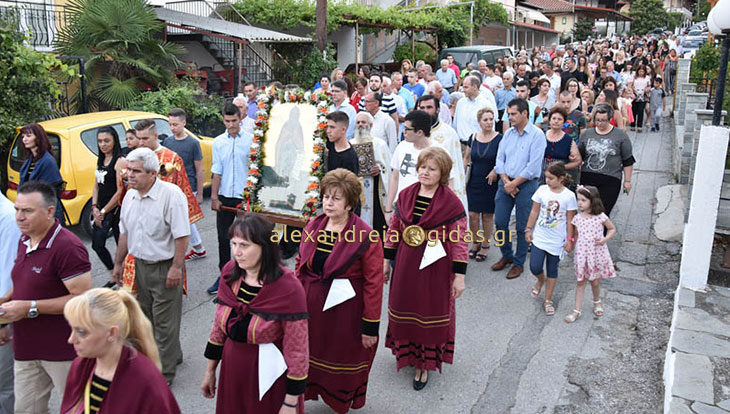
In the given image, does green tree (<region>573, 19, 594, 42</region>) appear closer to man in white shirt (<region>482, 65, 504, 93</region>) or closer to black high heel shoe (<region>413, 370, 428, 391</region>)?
man in white shirt (<region>482, 65, 504, 93</region>)

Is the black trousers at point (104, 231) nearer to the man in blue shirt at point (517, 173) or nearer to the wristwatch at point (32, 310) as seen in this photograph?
the wristwatch at point (32, 310)

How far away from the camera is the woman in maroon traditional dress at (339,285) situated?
13.7ft

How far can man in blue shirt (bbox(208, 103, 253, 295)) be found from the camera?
22.8ft

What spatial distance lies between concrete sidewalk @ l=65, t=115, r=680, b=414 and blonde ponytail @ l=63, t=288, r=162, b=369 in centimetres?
210

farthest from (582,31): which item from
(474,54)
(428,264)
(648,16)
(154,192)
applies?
(154,192)

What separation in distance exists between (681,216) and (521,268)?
3.36 metres

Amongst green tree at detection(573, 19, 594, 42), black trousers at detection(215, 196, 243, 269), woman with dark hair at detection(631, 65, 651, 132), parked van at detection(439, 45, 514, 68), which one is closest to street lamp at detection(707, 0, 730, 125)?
black trousers at detection(215, 196, 243, 269)

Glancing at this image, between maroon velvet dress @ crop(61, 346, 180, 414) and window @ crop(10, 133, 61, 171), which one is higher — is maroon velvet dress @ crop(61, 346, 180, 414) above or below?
below

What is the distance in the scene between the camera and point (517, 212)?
24.5 feet

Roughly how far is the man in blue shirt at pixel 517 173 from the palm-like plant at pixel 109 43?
8.43 metres

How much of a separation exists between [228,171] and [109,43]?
7.70m


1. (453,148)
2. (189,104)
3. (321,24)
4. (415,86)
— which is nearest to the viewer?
(453,148)

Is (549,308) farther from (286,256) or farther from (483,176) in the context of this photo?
(286,256)

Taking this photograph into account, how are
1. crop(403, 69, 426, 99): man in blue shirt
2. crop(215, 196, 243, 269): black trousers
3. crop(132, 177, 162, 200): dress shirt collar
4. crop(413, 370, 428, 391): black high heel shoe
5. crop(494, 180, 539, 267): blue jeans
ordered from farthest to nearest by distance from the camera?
crop(403, 69, 426, 99): man in blue shirt < crop(494, 180, 539, 267): blue jeans < crop(215, 196, 243, 269): black trousers < crop(413, 370, 428, 391): black high heel shoe < crop(132, 177, 162, 200): dress shirt collar
